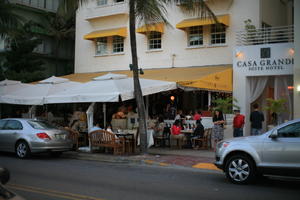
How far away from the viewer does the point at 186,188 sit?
8523 mm

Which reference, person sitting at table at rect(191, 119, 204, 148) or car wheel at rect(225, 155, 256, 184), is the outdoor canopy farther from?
car wheel at rect(225, 155, 256, 184)

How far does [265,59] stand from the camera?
16922 millimetres

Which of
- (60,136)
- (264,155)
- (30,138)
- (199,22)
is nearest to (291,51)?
(199,22)

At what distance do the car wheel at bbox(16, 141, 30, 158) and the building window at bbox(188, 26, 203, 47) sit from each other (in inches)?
460

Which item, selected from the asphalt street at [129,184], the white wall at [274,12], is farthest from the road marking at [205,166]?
the white wall at [274,12]

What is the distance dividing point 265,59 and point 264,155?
363 inches

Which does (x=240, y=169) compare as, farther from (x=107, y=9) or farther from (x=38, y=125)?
(x=107, y=9)

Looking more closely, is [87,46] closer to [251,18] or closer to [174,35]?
[174,35]

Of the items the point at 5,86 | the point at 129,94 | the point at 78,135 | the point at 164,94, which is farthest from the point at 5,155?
the point at 164,94

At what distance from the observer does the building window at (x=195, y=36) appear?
69.9ft

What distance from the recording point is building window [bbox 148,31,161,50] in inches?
899

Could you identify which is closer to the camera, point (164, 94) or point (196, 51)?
point (196, 51)

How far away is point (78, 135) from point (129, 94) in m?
3.39

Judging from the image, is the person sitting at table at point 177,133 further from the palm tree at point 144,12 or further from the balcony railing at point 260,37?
the balcony railing at point 260,37
